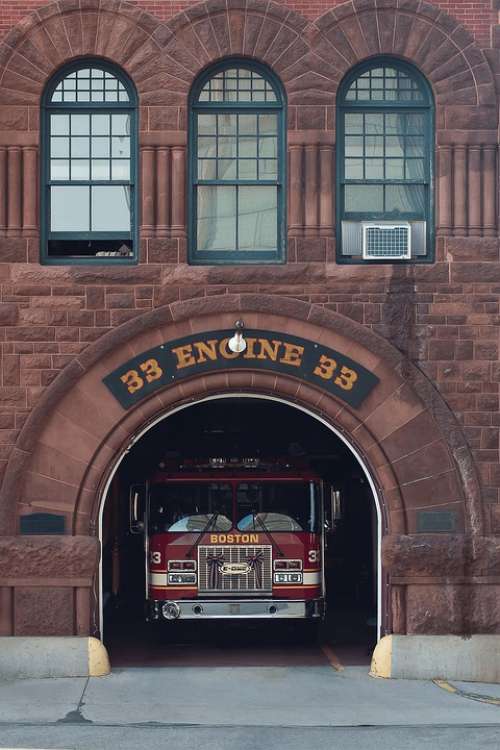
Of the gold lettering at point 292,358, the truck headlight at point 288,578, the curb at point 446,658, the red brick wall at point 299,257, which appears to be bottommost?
the curb at point 446,658

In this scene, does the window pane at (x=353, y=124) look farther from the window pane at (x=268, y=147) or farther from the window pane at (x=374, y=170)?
the window pane at (x=268, y=147)

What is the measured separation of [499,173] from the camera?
16.6 m

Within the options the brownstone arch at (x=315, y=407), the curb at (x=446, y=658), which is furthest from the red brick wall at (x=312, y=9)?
the curb at (x=446, y=658)

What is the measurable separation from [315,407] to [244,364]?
1.09m

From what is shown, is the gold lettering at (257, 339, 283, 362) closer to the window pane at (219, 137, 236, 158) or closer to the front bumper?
the window pane at (219, 137, 236, 158)

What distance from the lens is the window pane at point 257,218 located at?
16828 mm

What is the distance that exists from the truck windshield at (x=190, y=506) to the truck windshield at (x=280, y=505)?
24cm

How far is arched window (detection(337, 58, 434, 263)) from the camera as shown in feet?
54.9

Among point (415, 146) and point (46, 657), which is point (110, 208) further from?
point (46, 657)

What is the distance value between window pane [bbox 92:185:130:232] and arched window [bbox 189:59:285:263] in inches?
35.2

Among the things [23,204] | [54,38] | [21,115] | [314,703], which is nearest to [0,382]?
[23,204]

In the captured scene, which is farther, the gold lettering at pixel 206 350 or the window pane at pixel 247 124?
the window pane at pixel 247 124

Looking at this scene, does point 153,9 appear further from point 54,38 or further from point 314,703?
point 314,703

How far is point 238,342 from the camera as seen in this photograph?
642 inches
